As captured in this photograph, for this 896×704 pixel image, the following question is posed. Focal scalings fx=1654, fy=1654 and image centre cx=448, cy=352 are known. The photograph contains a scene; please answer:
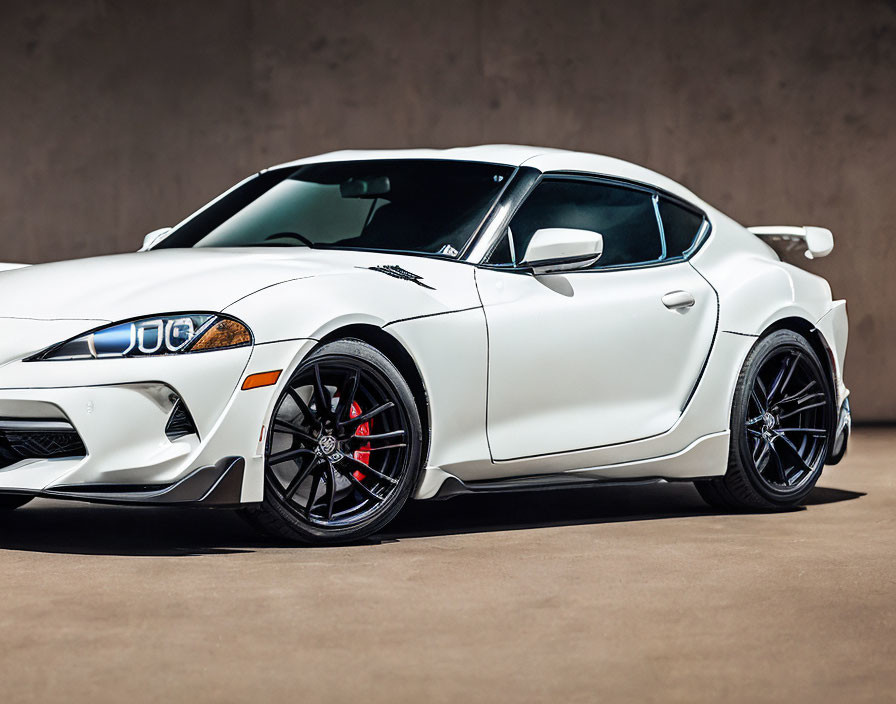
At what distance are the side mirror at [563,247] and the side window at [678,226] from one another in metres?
0.90

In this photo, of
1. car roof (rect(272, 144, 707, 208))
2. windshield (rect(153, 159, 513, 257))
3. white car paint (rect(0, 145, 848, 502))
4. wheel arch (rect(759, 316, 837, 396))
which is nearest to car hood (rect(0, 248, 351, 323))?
white car paint (rect(0, 145, 848, 502))

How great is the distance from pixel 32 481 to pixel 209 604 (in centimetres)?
100

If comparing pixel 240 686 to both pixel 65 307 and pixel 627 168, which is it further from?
pixel 627 168

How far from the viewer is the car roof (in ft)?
21.9

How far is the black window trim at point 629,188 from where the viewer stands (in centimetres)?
620

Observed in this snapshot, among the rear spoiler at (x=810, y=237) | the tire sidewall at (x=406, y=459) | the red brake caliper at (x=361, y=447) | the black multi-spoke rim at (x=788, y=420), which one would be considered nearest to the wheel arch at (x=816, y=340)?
the black multi-spoke rim at (x=788, y=420)

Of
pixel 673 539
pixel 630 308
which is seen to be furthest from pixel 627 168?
pixel 673 539

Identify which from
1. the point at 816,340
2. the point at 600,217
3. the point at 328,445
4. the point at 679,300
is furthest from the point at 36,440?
the point at 816,340

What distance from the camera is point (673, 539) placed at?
19.8ft

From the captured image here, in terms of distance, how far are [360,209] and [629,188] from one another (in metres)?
1.22

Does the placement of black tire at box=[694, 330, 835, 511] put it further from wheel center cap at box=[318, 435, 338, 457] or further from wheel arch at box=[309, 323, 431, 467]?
wheel center cap at box=[318, 435, 338, 457]

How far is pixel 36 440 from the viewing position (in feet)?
17.4

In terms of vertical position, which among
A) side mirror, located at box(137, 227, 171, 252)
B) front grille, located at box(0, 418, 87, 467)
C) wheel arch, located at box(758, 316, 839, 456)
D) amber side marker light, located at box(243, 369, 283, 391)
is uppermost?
side mirror, located at box(137, 227, 171, 252)

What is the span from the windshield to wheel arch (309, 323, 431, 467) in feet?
1.69
